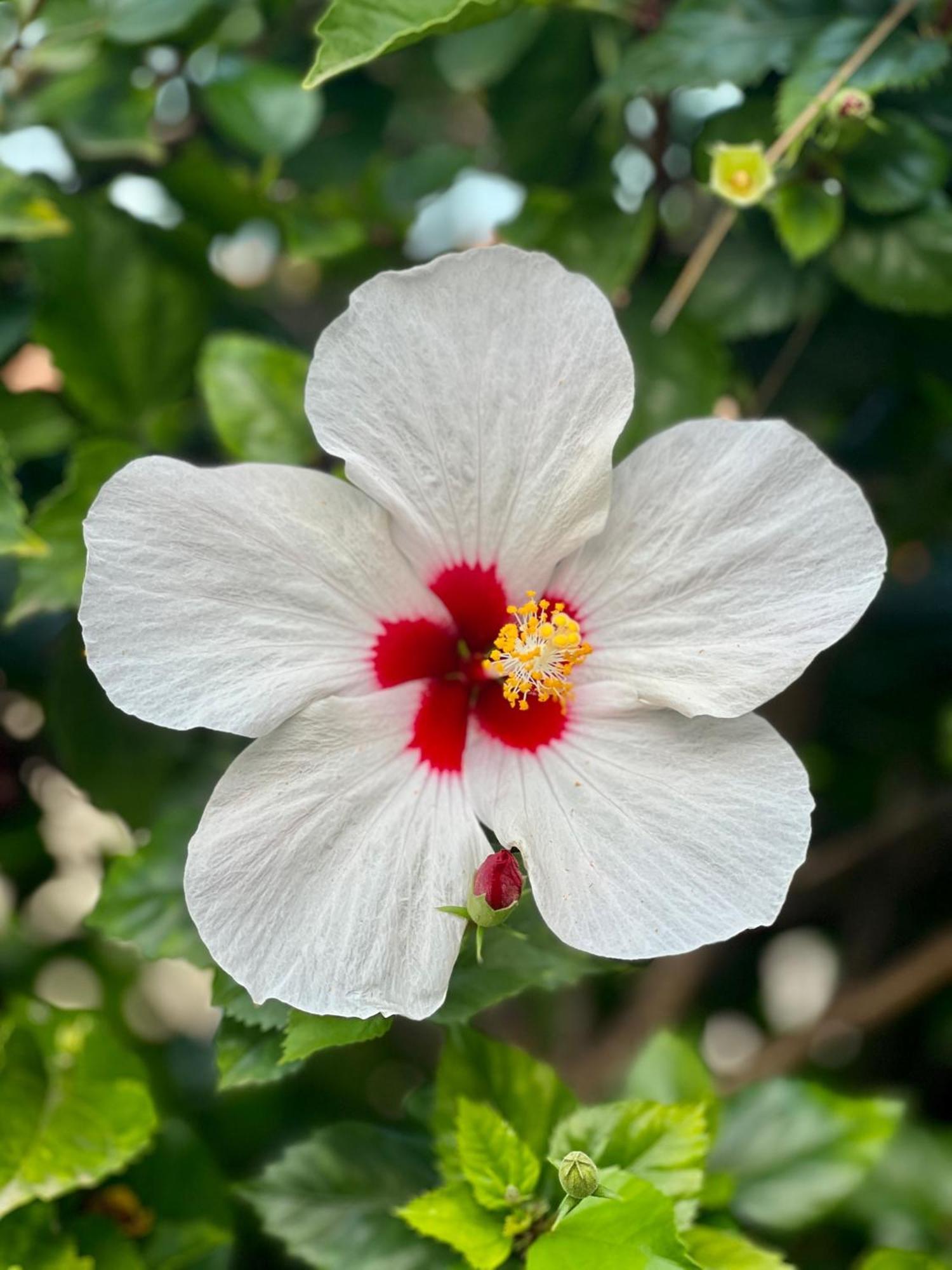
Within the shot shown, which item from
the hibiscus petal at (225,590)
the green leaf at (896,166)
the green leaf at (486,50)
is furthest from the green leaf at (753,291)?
the hibiscus petal at (225,590)

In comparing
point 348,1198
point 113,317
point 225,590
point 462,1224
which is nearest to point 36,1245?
point 348,1198

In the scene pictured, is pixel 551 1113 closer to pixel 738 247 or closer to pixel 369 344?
pixel 369 344

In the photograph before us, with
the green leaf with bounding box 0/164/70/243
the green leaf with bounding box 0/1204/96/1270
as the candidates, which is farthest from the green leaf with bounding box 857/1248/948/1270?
the green leaf with bounding box 0/164/70/243

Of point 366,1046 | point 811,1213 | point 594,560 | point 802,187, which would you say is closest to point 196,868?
point 594,560

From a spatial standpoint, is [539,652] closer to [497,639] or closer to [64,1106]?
[497,639]

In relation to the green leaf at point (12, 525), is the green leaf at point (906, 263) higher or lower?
higher

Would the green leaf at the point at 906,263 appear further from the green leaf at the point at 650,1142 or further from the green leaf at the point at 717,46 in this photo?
the green leaf at the point at 650,1142
